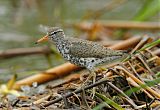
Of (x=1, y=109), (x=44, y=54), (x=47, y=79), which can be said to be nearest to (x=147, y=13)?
(x=44, y=54)

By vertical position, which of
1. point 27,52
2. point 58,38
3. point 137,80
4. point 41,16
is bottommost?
point 137,80

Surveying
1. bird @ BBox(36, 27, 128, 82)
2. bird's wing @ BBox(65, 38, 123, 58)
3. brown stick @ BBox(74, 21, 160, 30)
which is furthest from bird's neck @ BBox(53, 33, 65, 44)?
brown stick @ BBox(74, 21, 160, 30)

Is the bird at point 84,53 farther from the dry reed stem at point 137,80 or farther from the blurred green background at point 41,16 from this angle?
the blurred green background at point 41,16

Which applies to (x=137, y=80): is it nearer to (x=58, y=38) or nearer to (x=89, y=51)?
(x=89, y=51)

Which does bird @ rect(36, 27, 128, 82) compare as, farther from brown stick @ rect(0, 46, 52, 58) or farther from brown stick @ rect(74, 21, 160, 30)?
brown stick @ rect(74, 21, 160, 30)

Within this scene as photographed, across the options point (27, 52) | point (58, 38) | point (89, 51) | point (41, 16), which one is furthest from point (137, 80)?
point (41, 16)

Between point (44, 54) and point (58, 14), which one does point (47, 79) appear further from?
point (58, 14)

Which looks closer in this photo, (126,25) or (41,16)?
(126,25)

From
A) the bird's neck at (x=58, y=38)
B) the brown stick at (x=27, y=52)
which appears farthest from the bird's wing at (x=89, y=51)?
the brown stick at (x=27, y=52)
